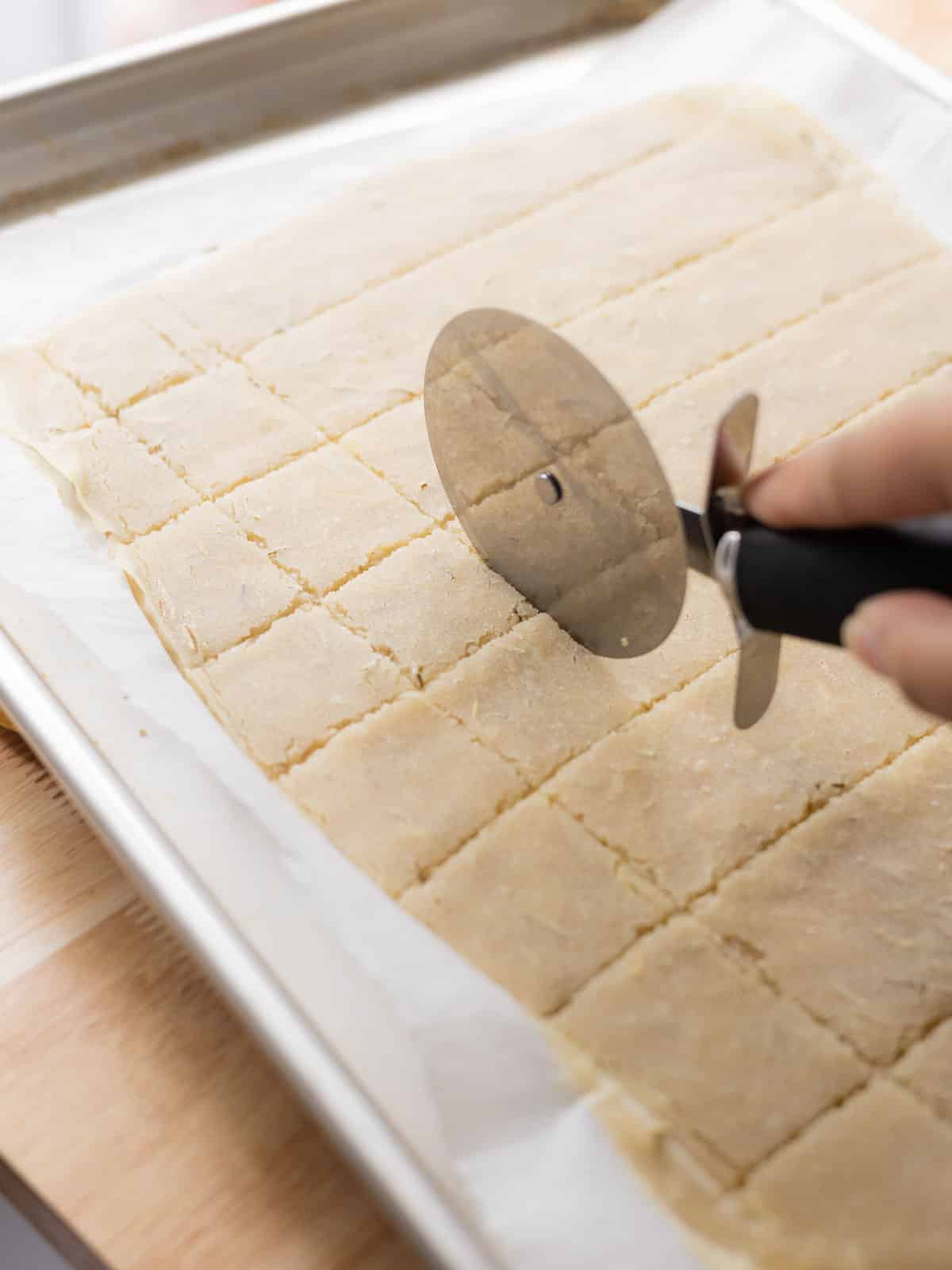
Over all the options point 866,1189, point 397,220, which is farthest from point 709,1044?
point 397,220

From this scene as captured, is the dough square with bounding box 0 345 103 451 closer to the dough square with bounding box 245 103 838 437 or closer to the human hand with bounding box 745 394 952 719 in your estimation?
the dough square with bounding box 245 103 838 437

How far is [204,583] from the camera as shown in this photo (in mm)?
1490

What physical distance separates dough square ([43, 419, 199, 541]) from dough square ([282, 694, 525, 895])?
437mm

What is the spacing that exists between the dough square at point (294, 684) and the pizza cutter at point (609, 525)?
20 centimetres

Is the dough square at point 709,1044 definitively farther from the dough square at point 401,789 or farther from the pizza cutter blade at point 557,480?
the pizza cutter blade at point 557,480

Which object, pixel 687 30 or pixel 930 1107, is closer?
pixel 930 1107

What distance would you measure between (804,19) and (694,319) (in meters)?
0.77

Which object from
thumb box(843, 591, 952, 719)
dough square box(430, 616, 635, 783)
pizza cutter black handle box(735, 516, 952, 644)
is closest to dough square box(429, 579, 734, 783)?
dough square box(430, 616, 635, 783)

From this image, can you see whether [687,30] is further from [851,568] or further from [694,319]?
[851,568]

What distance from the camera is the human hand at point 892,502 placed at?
0.91 meters

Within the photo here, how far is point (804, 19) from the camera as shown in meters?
2.14

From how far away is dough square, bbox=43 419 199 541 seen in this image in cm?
156

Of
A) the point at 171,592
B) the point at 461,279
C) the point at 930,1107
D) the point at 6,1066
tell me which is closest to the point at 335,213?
the point at 461,279

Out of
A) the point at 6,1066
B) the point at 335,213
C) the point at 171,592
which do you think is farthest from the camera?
the point at 335,213
